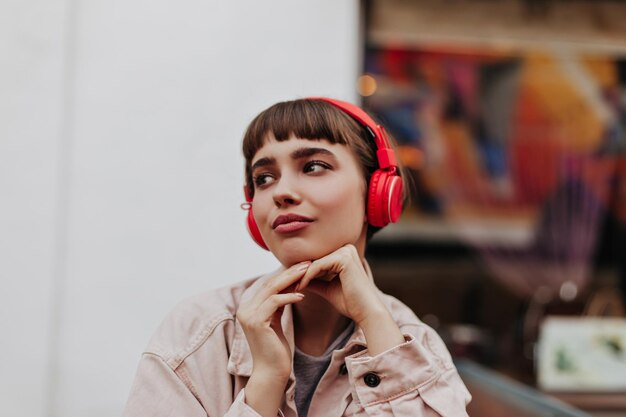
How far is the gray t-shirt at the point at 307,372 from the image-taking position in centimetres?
139

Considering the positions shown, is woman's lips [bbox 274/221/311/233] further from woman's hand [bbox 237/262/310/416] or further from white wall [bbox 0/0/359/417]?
white wall [bbox 0/0/359/417]

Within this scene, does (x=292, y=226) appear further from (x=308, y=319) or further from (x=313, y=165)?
(x=308, y=319)

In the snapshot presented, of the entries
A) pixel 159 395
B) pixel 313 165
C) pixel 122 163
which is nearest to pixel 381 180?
pixel 313 165

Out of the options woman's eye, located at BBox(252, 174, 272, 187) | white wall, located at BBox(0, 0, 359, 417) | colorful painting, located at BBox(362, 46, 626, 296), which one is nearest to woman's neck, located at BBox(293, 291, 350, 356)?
woman's eye, located at BBox(252, 174, 272, 187)

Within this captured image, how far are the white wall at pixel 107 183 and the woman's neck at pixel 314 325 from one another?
0.83 metres

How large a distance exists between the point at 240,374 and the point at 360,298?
26cm

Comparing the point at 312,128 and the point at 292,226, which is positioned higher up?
the point at 312,128

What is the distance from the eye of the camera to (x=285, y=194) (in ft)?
4.16

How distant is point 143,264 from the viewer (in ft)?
7.24

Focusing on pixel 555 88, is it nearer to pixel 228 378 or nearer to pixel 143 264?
pixel 143 264

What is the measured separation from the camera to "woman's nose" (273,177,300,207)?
1.27 metres

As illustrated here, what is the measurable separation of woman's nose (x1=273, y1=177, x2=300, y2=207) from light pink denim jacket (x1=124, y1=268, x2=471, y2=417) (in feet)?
0.74

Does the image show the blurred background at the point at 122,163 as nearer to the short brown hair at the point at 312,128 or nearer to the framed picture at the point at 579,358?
the framed picture at the point at 579,358

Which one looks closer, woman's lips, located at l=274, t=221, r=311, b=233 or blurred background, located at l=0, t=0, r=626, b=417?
woman's lips, located at l=274, t=221, r=311, b=233
